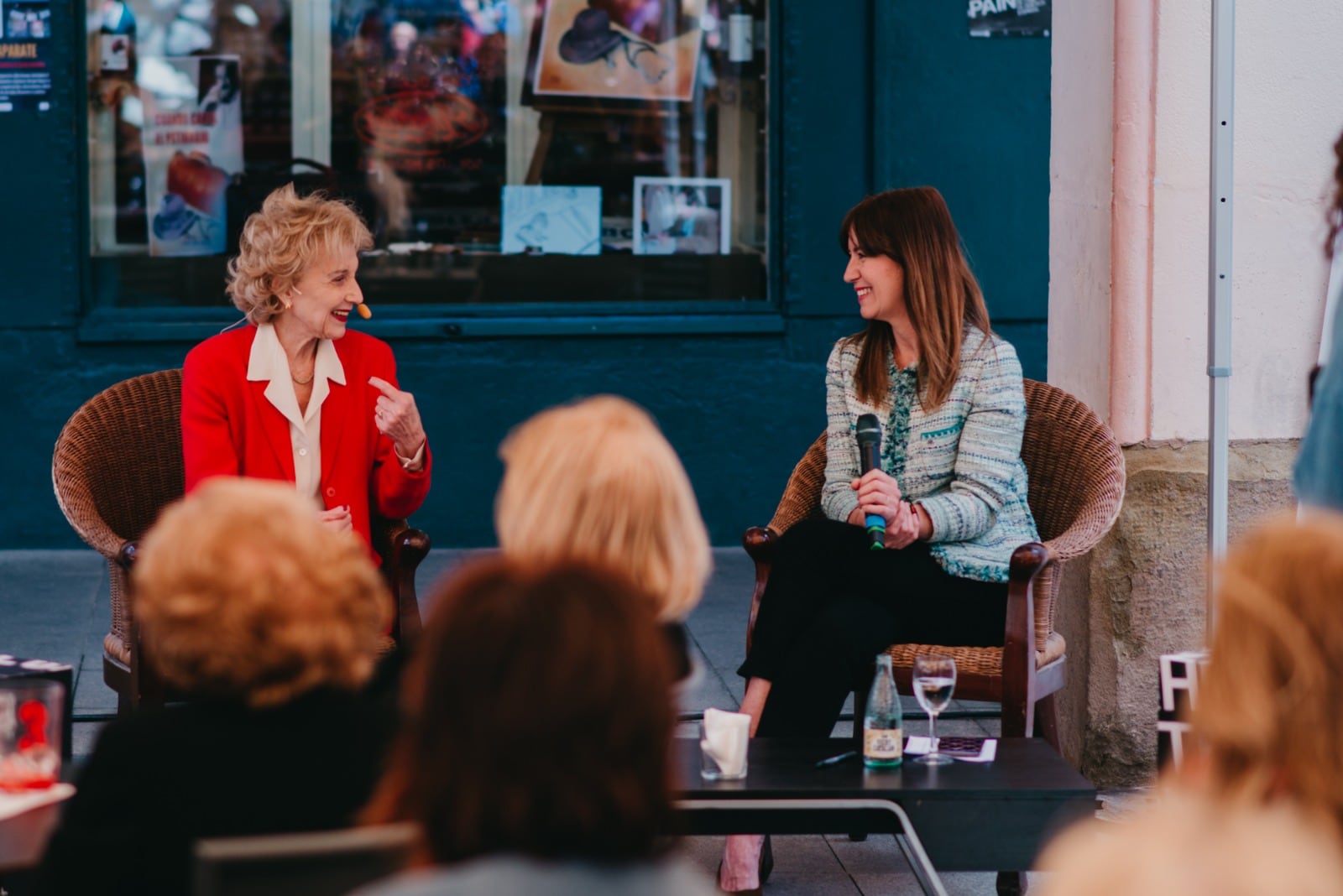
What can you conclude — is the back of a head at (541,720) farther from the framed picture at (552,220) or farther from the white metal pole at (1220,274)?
the framed picture at (552,220)

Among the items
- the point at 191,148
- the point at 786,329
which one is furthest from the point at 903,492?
the point at 191,148

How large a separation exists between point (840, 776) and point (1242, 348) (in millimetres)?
1910

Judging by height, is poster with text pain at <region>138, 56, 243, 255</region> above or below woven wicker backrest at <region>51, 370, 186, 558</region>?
above

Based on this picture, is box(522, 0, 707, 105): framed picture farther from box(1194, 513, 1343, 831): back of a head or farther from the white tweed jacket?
box(1194, 513, 1343, 831): back of a head

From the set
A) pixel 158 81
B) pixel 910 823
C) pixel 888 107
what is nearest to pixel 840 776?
pixel 910 823

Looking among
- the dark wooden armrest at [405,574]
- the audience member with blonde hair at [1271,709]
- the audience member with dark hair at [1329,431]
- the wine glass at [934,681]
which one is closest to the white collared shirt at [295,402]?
the dark wooden armrest at [405,574]

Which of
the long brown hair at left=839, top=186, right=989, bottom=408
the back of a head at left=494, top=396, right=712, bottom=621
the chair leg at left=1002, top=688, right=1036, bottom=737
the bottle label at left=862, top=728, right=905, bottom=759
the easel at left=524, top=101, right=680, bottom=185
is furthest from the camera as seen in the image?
the easel at left=524, top=101, right=680, bottom=185

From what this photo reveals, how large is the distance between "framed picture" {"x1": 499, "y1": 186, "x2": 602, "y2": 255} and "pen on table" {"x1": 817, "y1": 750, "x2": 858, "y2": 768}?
14.2 feet

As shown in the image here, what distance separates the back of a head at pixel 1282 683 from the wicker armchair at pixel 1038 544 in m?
2.26

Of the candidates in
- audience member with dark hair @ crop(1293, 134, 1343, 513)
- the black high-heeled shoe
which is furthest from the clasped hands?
audience member with dark hair @ crop(1293, 134, 1343, 513)

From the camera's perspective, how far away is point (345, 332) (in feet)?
14.2

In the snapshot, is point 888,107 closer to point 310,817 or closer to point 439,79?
point 439,79

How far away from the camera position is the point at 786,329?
23.8 ft

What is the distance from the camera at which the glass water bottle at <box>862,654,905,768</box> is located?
312cm
